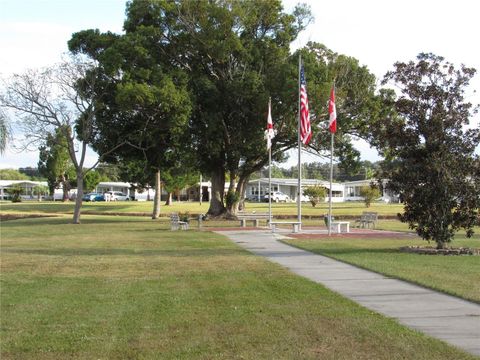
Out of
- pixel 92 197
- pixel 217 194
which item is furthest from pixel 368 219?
pixel 92 197

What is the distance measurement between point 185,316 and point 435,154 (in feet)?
37.3

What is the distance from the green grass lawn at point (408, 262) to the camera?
34.2 feet

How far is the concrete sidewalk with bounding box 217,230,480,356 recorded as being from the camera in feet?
22.9

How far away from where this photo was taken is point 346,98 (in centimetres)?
3612

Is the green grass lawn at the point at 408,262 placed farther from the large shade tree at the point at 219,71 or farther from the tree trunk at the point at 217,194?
the tree trunk at the point at 217,194

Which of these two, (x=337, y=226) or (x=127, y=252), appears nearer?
(x=127, y=252)

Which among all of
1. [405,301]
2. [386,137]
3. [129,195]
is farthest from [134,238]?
[129,195]

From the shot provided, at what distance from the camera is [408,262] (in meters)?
14.0

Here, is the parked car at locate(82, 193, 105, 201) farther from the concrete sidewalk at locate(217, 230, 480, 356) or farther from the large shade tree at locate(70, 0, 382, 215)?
the concrete sidewalk at locate(217, 230, 480, 356)

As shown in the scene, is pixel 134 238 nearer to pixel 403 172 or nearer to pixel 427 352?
pixel 403 172

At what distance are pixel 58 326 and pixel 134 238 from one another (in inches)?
589

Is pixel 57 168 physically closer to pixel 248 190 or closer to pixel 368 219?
pixel 248 190

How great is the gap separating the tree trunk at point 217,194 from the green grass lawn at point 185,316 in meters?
24.4

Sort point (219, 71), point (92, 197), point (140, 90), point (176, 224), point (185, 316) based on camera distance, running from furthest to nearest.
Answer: point (92, 197)
point (219, 71)
point (140, 90)
point (176, 224)
point (185, 316)
